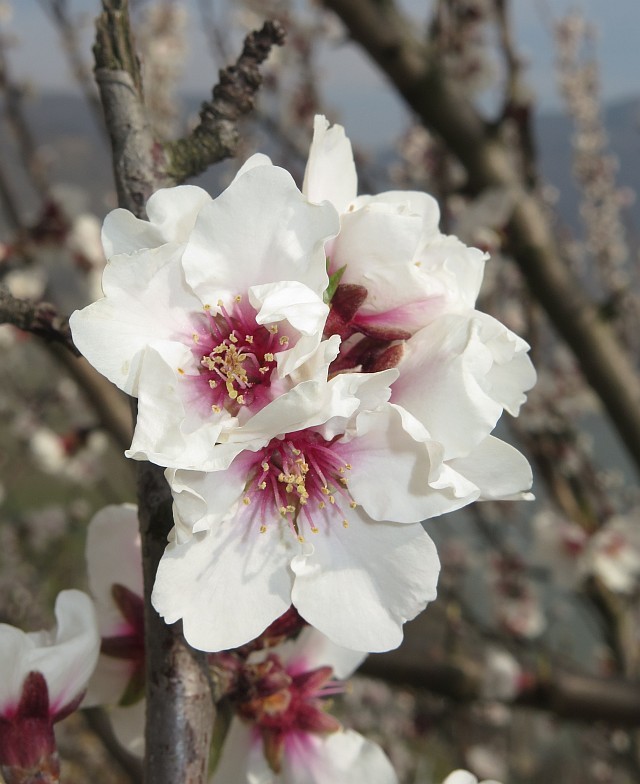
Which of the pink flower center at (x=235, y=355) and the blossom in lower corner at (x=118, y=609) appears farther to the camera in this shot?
the blossom in lower corner at (x=118, y=609)

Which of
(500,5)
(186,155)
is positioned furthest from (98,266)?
(186,155)

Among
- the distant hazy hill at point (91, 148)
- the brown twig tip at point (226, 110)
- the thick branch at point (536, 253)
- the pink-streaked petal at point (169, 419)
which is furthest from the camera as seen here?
the distant hazy hill at point (91, 148)

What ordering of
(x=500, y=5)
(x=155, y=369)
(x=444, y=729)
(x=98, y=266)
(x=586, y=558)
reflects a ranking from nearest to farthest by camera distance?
(x=155, y=369) < (x=500, y=5) < (x=98, y=266) < (x=586, y=558) < (x=444, y=729)

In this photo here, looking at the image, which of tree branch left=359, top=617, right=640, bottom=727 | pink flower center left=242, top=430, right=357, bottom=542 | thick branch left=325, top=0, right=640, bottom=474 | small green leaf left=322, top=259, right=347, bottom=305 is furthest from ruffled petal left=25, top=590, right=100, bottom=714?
thick branch left=325, top=0, right=640, bottom=474

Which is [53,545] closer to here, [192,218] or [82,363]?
[82,363]

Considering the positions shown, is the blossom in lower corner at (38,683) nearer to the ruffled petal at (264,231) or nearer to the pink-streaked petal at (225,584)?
the pink-streaked petal at (225,584)

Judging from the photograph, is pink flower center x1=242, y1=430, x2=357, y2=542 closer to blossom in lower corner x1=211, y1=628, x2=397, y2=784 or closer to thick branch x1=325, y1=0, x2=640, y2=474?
blossom in lower corner x1=211, y1=628, x2=397, y2=784

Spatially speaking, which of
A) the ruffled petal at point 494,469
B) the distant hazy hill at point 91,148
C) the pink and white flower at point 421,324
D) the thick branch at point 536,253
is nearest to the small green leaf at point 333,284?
the pink and white flower at point 421,324
